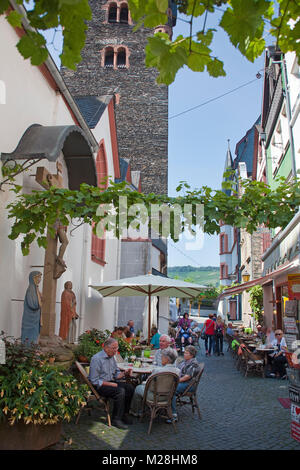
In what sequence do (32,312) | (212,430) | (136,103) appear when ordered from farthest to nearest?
(136,103) → (32,312) → (212,430)

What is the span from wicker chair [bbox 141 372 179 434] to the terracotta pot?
1.89 m

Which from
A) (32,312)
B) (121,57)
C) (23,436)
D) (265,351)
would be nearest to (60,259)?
(32,312)

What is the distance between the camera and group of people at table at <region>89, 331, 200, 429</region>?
6551mm

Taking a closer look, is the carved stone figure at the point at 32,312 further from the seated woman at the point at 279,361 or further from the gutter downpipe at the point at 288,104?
the gutter downpipe at the point at 288,104

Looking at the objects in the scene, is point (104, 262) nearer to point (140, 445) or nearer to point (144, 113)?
point (140, 445)

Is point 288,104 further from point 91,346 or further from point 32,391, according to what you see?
point 32,391

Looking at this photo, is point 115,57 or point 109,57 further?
point 109,57

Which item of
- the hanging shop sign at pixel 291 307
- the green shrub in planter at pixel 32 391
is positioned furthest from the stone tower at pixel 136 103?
the green shrub in planter at pixel 32 391

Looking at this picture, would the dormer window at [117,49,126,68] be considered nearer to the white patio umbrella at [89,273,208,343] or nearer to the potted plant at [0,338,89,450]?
the white patio umbrella at [89,273,208,343]

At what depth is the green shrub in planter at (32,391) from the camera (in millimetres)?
4617

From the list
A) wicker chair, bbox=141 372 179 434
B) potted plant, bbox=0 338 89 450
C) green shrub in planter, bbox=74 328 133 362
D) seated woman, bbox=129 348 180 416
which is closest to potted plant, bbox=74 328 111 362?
green shrub in planter, bbox=74 328 133 362

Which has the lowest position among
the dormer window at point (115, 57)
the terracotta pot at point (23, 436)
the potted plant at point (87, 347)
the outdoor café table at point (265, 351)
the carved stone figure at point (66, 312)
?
the terracotta pot at point (23, 436)

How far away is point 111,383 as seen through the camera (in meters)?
6.61

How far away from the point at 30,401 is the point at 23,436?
17.0 inches
